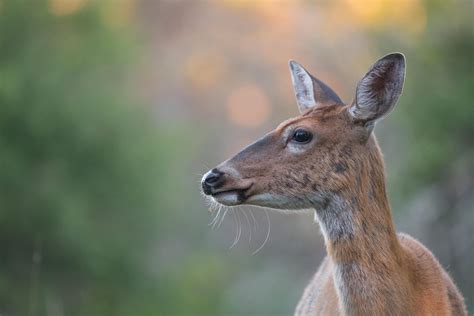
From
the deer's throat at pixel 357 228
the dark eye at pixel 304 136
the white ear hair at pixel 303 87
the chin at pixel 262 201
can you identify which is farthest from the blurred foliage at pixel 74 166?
the deer's throat at pixel 357 228

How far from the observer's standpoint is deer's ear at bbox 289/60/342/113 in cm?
752

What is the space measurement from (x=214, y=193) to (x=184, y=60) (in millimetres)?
39000

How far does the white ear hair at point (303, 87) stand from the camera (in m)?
7.63

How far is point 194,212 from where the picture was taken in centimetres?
3306

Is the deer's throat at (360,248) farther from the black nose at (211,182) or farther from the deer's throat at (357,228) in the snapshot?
the black nose at (211,182)

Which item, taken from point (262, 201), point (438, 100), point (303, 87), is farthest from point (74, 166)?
point (262, 201)

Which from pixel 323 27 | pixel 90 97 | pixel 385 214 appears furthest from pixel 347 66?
pixel 385 214

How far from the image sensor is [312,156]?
22.5ft

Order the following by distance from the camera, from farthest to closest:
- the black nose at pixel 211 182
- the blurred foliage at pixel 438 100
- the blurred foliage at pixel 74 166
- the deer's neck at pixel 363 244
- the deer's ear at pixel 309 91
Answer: the blurred foliage at pixel 74 166, the blurred foliage at pixel 438 100, the deer's ear at pixel 309 91, the black nose at pixel 211 182, the deer's neck at pixel 363 244

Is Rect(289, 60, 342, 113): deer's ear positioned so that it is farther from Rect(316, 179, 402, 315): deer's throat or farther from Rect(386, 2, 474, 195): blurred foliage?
Rect(386, 2, 474, 195): blurred foliage

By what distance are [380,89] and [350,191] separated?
698 millimetres

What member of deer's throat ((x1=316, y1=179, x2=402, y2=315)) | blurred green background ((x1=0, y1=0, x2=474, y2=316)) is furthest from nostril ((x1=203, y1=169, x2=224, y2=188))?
blurred green background ((x1=0, y1=0, x2=474, y2=316))

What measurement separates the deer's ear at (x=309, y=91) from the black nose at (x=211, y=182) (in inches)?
40.0

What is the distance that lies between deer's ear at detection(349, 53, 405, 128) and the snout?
2.96 feet
